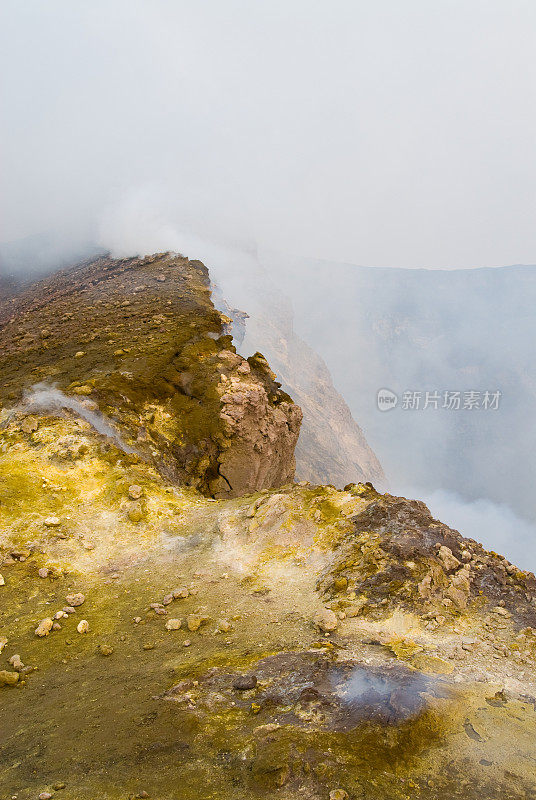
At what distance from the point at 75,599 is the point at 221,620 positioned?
306 centimetres

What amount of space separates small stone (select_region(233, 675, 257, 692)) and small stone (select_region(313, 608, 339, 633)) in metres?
1.74

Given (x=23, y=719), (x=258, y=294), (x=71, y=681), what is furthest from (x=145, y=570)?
(x=258, y=294)

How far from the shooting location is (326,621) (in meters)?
7.64

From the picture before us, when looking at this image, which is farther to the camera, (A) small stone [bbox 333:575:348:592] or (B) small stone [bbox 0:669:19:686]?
(A) small stone [bbox 333:575:348:592]

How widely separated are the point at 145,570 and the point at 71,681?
3.30m

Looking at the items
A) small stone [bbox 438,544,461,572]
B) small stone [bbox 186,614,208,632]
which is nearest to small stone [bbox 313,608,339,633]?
small stone [bbox 186,614,208,632]

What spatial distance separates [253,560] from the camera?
10.2 metres

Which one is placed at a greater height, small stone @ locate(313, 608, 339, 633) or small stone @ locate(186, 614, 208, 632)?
small stone @ locate(313, 608, 339, 633)

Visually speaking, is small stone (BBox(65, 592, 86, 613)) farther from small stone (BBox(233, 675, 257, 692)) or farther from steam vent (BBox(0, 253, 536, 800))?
small stone (BBox(233, 675, 257, 692))

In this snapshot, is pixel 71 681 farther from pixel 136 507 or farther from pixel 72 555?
pixel 136 507

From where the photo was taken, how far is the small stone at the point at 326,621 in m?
7.52

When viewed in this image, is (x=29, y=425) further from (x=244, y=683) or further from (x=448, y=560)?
(x=448, y=560)

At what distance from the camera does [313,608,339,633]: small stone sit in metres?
7.52

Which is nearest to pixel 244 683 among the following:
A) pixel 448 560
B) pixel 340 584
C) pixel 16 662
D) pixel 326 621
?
pixel 326 621
